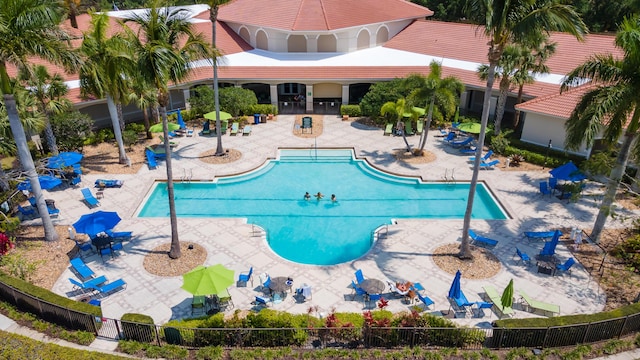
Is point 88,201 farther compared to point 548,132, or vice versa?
point 548,132

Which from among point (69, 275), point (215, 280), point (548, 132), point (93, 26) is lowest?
point (69, 275)

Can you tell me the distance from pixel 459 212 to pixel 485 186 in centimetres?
338

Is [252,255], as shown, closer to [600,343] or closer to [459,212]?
[459,212]

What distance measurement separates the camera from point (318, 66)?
38.8m

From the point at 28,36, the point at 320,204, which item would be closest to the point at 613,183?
the point at 320,204

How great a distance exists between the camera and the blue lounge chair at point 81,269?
1817 centimetres

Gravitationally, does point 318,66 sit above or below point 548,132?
above

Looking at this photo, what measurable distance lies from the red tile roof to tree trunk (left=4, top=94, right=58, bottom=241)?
25818mm

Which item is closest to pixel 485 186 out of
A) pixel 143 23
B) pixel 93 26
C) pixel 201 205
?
pixel 201 205

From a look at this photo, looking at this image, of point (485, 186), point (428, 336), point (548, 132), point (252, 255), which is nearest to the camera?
point (428, 336)

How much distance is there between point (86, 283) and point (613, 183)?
2197 cm

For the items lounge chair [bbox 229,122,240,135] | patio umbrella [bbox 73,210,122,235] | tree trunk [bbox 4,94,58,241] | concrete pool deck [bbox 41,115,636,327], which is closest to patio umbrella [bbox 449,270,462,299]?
concrete pool deck [bbox 41,115,636,327]

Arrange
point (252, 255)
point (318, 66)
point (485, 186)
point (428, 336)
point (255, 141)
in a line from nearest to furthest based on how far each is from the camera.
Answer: point (428, 336), point (252, 255), point (485, 186), point (255, 141), point (318, 66)

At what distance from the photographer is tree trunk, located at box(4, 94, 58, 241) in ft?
60.3
